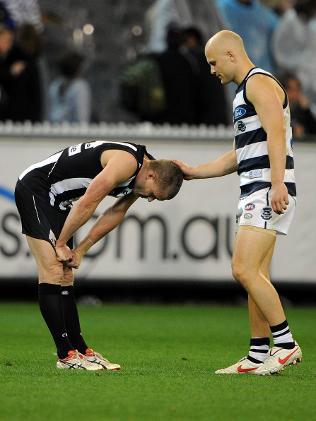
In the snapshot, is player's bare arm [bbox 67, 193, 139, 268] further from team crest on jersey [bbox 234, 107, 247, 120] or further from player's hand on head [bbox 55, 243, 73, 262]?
team crest on jersey [bbox 234, 107, 247, 120]

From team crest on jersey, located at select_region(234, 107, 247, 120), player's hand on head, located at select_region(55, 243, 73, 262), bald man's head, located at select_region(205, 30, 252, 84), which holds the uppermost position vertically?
bald man's head, located at select_region(205, 30, 252, 84)

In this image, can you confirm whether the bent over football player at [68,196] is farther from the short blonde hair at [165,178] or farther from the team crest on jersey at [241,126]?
the team crest on jersey at [241,126]

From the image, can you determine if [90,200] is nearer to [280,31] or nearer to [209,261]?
[209,261]

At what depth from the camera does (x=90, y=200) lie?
9.01 m

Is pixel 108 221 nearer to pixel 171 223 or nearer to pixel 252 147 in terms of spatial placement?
pixel 252 147

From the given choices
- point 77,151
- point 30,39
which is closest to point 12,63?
point 30,39

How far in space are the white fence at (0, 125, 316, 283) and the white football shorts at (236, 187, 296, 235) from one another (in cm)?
610

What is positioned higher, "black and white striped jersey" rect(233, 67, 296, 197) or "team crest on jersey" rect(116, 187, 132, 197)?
"black and white striped jersey" rect(233, 67, 296, 197)

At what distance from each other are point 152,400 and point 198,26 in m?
11.0

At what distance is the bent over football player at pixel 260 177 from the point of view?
8.84 meters

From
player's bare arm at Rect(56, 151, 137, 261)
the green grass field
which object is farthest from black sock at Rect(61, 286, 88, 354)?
player's bare arm at Rect(56, 151, 137, 261)

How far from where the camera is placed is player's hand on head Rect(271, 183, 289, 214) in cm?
877

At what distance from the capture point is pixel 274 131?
8.82 metres

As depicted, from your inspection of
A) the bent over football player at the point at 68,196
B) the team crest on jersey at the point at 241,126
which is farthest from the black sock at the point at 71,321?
the team crest on jersey at the point at 241,126
